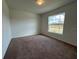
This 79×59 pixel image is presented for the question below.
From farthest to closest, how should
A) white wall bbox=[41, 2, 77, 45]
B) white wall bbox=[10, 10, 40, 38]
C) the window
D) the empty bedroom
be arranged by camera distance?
1. white wall bbox=[10, 10, 40, 38]
2. the window
3. white wall bbox=[41, 2, 77, 45]
4. the empty bedroom

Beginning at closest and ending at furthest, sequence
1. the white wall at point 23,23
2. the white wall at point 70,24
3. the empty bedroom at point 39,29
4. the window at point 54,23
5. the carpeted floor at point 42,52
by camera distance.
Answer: the carpeted floor at point 42,52 < the empty bedroom at point 39,29 < the white wall at point 70,24 < the window at point 54,23 < the white wall at point 23,23

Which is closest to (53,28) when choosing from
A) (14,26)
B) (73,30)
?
(73,30)

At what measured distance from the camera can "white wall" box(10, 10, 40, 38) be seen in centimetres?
589

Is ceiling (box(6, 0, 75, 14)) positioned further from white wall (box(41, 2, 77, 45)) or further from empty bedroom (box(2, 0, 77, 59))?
white wall (box(41, 2, 77, 45))

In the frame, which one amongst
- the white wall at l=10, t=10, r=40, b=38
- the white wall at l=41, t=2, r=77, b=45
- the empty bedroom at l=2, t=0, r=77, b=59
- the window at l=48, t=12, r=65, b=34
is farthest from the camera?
the white wall at l=10, t=10, r=40, b=38

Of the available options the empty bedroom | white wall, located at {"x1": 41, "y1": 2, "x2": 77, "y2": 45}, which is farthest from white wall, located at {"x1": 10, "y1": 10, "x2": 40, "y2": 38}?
white wall, located at {"x1": 41, "y1": 2, "x2": 77, "y2": 45}

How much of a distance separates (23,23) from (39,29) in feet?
7.00

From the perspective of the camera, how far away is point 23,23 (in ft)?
21.3

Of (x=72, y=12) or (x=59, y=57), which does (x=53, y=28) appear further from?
(x=59, y=57)

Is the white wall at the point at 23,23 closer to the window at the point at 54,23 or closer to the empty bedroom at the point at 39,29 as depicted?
the empty bedroom at the point at 39,29

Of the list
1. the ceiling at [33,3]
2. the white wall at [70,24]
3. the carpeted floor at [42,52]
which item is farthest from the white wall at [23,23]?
the white wall at [70,24]

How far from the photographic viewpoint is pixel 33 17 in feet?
23.8

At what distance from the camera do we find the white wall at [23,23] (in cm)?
589

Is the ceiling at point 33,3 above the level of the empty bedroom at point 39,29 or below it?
above
